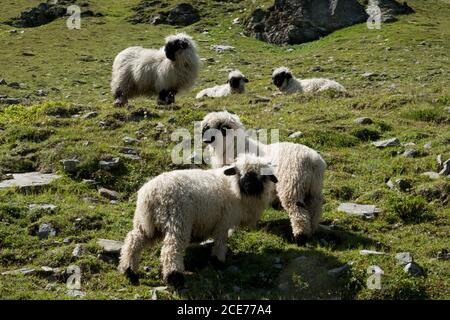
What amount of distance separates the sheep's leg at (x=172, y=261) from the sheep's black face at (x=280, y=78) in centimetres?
1331

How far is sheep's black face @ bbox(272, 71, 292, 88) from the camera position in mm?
20359

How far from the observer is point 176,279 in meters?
7.67

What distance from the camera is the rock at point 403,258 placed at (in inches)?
321

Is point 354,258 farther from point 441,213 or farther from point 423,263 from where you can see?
point 441,213

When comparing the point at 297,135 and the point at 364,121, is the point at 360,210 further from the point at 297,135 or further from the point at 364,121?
the point at 364,121

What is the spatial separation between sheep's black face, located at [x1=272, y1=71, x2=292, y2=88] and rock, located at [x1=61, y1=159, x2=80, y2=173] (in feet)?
35.1

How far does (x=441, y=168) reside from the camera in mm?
11156

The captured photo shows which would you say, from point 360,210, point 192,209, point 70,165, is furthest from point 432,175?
point 70,165

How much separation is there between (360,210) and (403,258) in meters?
1.90

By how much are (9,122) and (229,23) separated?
29.5 meters

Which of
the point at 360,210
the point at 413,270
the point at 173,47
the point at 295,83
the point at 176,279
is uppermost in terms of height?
the point at 173,47

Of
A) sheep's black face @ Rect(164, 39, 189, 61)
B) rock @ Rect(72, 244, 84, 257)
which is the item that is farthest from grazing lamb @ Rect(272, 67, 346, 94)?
rock @ Rect(72, 244, 84, 257)

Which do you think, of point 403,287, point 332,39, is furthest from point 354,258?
point 332,39

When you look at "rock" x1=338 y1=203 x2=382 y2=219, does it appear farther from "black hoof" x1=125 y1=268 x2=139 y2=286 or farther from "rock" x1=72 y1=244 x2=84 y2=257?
"rock" x1=72 y1=244 x2=84 y2=257
